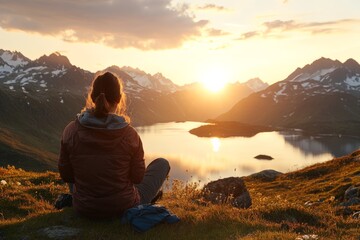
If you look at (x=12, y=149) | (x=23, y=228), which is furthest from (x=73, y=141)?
(x=12, y=149)

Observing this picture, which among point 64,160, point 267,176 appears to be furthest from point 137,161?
point 267,176

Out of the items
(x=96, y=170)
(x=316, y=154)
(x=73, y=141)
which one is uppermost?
(x=73, y=141)

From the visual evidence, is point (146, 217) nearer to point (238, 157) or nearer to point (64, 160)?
point (64, 160)

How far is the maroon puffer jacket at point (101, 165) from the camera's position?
8.40 meters

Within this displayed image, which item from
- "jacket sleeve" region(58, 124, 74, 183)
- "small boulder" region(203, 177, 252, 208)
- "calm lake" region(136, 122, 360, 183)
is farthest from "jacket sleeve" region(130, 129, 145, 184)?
"calm lake" region(136, 122, 360, 183)

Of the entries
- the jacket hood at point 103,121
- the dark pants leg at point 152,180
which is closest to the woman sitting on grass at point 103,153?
the jacket hood at point 103,121

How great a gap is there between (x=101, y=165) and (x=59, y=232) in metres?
1.70

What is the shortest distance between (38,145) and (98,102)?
168m

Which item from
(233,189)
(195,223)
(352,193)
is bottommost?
(352,193)

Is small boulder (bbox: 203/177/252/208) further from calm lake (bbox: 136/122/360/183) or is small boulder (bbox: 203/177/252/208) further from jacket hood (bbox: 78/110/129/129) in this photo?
calm lake (bbox: 136/122/360/183)

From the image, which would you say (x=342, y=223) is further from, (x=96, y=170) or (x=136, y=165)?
(x=96, y=170)

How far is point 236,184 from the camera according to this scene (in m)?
17.4

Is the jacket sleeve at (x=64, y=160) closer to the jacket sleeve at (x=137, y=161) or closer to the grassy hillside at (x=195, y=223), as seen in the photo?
the grassy hillside at (x=195, y=223)

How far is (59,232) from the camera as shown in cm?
833
